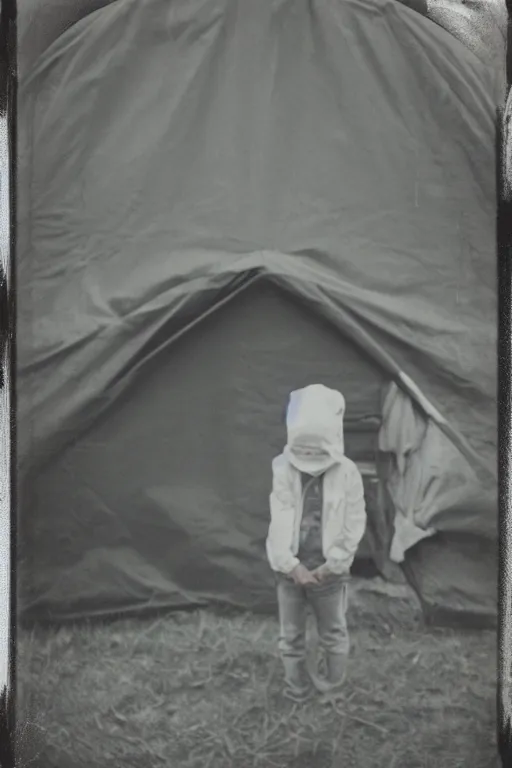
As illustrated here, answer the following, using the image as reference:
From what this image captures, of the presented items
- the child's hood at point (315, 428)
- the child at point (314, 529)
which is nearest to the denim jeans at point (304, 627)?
the child at point (314, 529)

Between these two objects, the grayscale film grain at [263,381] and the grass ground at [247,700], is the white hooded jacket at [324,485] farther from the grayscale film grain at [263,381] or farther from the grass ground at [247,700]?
the grass ground at [247,700]

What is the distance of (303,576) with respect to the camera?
2445mm

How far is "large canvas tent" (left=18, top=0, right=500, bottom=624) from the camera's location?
2463 millimetres

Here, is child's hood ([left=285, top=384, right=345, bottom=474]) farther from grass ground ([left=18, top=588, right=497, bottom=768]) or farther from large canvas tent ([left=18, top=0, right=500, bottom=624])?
grass ground ([left=18, top=588, right=497, bottom=768])

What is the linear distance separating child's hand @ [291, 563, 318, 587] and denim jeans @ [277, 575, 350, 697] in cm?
2

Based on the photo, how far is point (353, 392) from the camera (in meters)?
2.47

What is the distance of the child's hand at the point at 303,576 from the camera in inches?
96.3

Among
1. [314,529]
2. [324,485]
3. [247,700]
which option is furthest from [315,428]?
[247,700]

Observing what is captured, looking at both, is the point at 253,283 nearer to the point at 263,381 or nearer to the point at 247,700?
the point at 263,381

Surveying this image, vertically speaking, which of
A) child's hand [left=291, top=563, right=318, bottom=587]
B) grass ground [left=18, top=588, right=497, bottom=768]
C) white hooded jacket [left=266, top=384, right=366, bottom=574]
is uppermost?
white hooded jacket [left=266, top=384, right=366, bottom=574]

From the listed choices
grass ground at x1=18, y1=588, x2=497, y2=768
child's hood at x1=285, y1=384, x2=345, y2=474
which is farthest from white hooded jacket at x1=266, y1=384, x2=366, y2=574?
grass ground at x1=18, y1=588, x2=497, y2=768

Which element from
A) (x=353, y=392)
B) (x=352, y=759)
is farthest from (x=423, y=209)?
(x=352, y=759)

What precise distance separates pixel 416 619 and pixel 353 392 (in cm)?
64

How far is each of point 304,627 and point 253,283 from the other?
0.94 m
